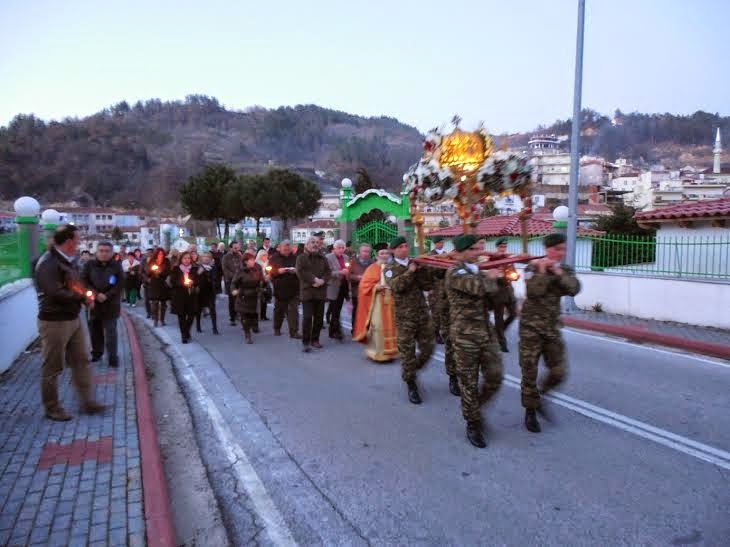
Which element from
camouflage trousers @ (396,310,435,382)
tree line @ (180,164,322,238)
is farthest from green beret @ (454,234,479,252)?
tree line @ (180,164,322,238)

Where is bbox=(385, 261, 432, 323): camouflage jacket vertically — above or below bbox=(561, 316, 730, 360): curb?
above

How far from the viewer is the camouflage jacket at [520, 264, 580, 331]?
17.5ft

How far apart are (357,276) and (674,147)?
134 m

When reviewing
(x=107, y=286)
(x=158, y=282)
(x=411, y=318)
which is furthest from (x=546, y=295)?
(x=158, y=282)

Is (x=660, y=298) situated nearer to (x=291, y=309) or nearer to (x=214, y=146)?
(x=291, y=309)

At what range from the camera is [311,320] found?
947 centimetres

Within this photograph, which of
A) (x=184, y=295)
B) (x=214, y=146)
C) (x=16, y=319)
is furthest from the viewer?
(x=214, y=146)

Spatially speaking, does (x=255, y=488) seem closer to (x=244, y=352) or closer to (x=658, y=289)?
(x=244, y=352)

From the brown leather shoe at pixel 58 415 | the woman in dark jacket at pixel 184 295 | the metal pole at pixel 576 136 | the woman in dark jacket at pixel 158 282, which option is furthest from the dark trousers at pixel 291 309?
the metal pole at pixel 576 136

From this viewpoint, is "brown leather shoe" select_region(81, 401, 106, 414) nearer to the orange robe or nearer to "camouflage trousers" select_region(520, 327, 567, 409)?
the orange robe

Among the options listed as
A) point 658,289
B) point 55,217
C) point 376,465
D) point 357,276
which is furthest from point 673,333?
point 55,217

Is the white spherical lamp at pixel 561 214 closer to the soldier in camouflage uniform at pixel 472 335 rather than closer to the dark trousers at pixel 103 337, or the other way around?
the soldier in camouflage uniform at pixel 472 335

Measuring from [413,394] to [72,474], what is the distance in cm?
330

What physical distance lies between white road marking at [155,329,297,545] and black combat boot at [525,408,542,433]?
8.00 ft
